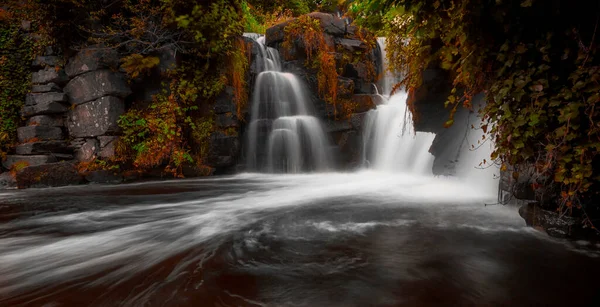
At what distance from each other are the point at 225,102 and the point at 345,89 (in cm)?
391

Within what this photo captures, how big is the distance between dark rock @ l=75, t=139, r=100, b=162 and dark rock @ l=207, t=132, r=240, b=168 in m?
2.83

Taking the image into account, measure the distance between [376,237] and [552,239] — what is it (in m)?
1.64

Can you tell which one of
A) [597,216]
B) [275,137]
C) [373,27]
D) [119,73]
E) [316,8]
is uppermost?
[316,8]

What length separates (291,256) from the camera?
2730 mm

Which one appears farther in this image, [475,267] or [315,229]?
[315,229]

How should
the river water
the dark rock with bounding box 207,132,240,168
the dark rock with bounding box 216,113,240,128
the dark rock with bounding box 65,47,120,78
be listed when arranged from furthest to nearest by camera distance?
the dark rock with bounding box 216,113,240,128 < the dark rock with bounding box 207,132,240,168 < the dark rock with bounding box 65,47,120,78 < the river water

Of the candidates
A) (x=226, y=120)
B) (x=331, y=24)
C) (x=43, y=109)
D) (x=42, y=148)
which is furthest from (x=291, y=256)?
(x=331, y=24)

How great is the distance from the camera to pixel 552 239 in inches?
117

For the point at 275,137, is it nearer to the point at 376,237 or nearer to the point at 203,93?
the point at 203,93

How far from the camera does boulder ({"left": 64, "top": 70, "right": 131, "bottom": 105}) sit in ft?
26.1

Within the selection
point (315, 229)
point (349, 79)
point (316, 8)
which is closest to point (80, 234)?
point (315, 229)

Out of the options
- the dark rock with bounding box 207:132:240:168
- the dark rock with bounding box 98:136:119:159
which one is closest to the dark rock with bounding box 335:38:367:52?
the dark rock with bounding box 207:132:240:168

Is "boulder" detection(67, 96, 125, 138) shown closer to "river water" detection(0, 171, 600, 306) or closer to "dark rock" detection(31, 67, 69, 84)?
"dark rock" detection(31, 67, 69, 84)

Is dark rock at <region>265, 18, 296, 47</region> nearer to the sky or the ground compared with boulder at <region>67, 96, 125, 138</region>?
nearer to the sky
